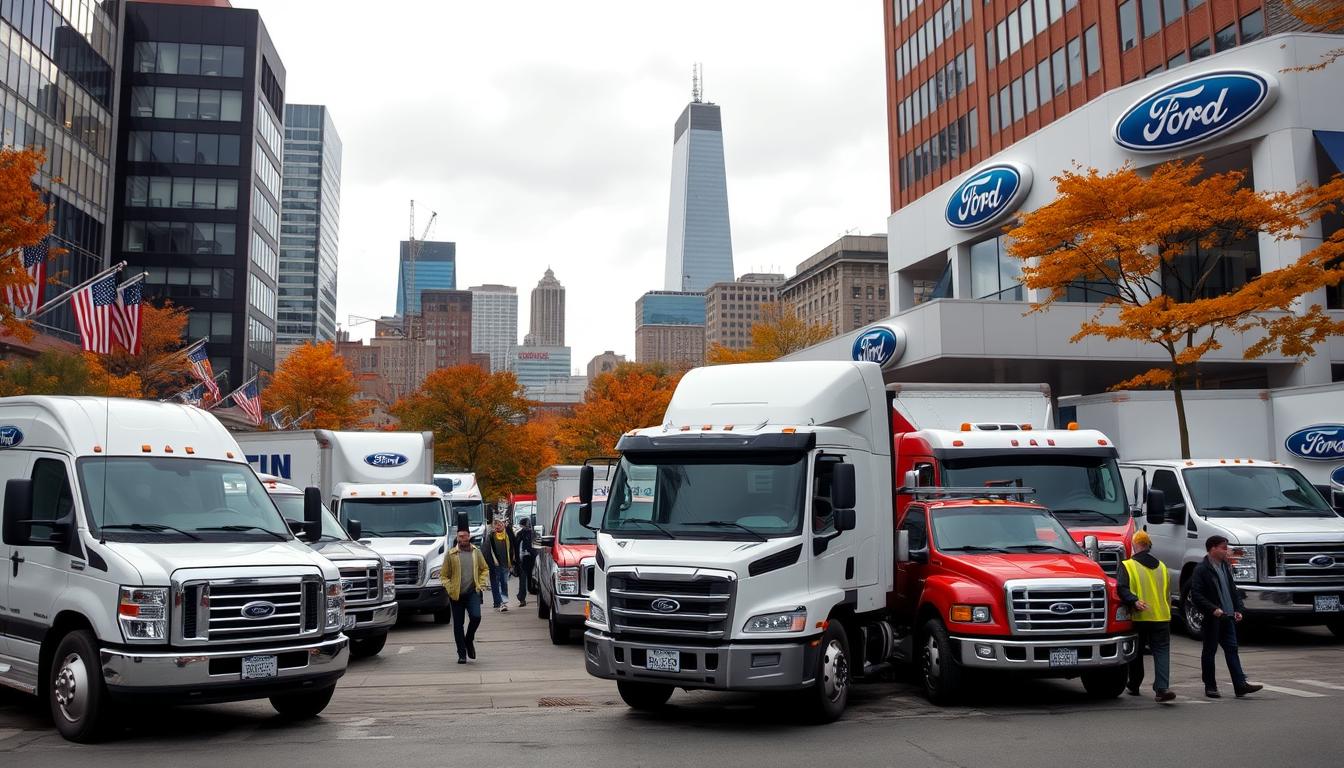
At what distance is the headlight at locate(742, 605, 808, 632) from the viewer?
9.48 meters

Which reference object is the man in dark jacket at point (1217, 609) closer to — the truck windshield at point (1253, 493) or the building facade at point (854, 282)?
the truck windshield at point (1253, 493)

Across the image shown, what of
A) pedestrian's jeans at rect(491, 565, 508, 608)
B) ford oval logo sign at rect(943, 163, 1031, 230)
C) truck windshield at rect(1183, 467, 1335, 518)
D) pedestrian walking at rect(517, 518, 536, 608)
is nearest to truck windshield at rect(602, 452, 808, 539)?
truck windshield at rect(1183, 467, 1335, 518)

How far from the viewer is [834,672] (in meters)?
10.1

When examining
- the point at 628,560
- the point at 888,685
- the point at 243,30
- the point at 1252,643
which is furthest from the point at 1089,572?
the point at 243,30

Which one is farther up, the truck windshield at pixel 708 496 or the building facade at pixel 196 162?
the building facade at pixel 196 162

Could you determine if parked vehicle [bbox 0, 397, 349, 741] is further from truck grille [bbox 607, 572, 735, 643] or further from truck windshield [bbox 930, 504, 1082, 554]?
truck windshield [bbox 930, 504, 1082, 554]

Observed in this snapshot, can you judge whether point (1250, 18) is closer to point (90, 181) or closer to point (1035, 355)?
point (1035, 355)

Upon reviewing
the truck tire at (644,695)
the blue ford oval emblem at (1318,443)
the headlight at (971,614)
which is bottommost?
the truck tire at (644,695)

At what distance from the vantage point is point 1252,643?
1611 centimetres

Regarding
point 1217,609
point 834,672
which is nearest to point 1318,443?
point 1217,609

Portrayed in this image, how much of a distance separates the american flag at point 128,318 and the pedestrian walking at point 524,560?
10158 millimetres

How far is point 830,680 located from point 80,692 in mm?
6410

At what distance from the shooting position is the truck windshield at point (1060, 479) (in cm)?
1489

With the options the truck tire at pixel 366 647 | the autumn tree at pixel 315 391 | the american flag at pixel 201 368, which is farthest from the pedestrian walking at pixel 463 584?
the autumn tree at pixel 315 391
